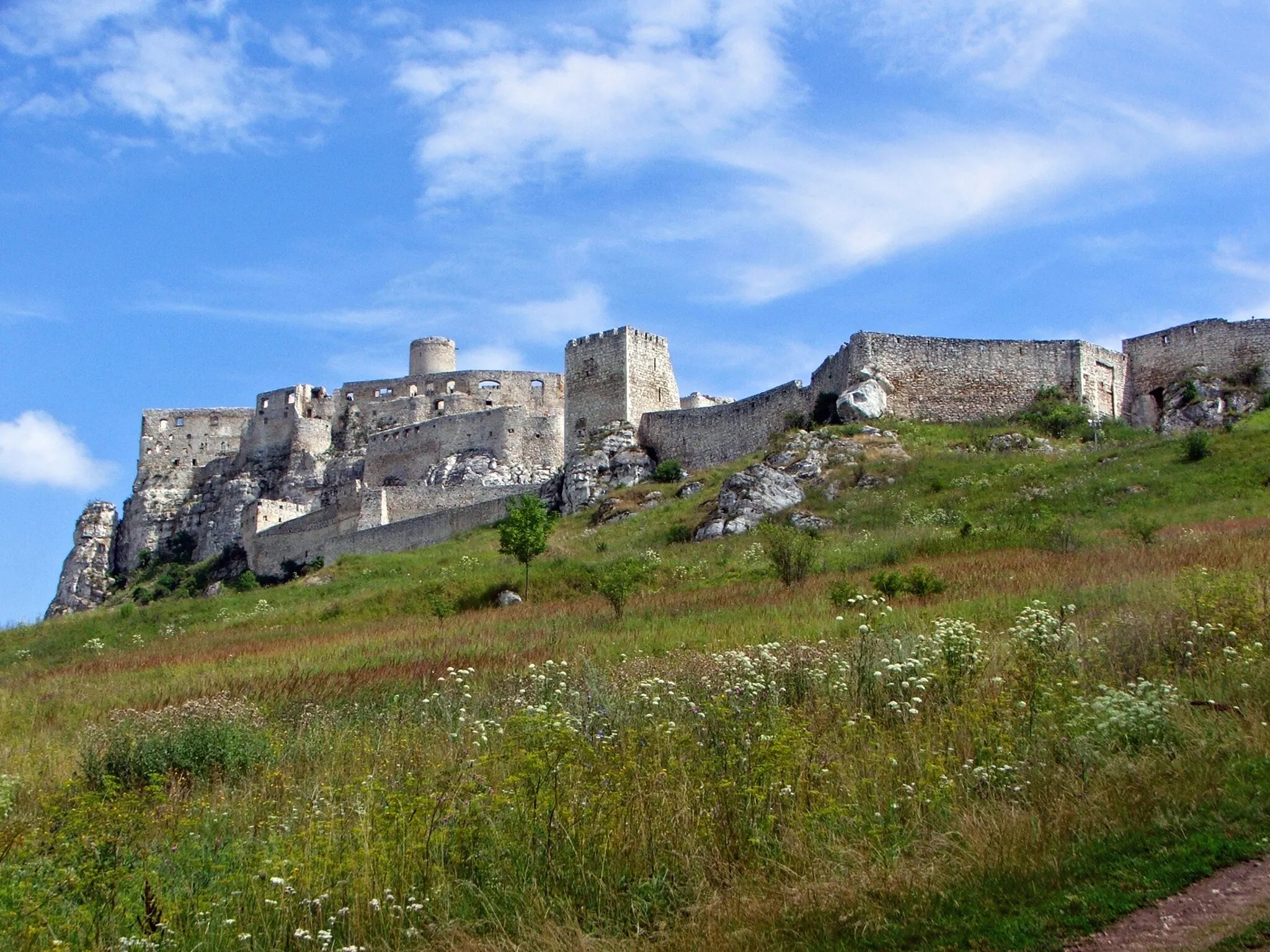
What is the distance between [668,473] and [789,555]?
19421 mm

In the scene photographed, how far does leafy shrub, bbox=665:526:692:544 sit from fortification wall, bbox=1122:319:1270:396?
16.1m

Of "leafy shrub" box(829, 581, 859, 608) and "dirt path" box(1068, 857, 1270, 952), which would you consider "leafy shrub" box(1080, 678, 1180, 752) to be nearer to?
"dirt path" box(1068, 857, 1270, 952)

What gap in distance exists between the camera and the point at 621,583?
1894 cm

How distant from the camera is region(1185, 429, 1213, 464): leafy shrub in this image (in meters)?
26.6

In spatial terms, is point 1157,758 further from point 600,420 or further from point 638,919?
point 600,420

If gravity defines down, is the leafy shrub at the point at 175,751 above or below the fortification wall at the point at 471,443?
below

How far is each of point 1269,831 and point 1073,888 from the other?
1.09 m

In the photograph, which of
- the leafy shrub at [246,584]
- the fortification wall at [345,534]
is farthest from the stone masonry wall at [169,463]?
the leafy shrub at [246,584]

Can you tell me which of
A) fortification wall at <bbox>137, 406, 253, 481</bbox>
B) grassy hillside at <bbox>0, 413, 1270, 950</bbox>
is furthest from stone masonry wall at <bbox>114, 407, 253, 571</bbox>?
grassy hillside at <bbox>0, 413, 1270, 950</bbox>

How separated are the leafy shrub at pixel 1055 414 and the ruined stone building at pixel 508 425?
11.3 inches

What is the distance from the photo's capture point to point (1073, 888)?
556 cm

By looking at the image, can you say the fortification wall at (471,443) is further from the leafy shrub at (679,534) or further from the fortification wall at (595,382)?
the leafy shrub at (679,534)

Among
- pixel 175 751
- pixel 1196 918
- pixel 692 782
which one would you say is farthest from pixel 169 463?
pixel 1196 918

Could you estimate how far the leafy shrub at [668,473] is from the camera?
39781 millimetres
